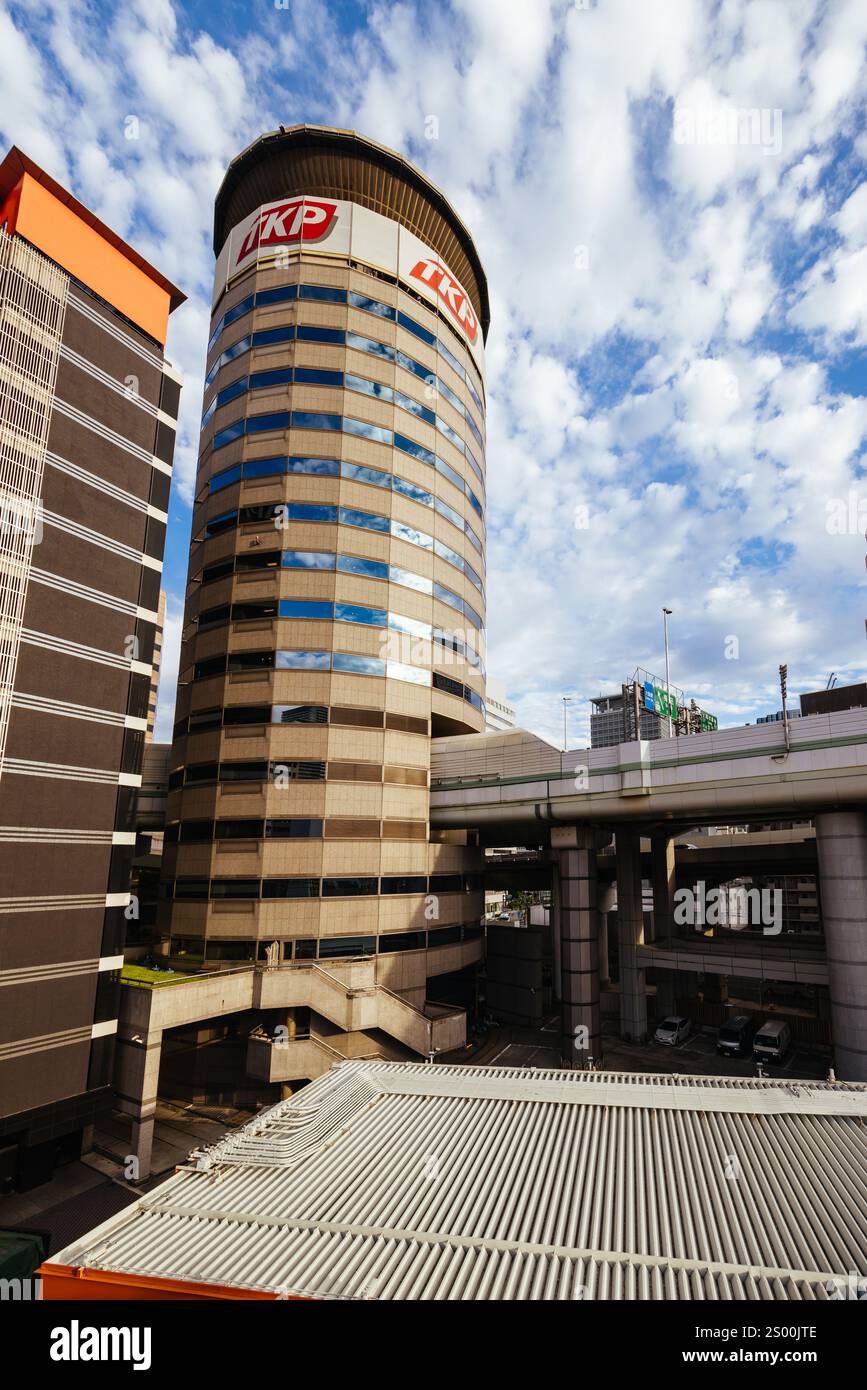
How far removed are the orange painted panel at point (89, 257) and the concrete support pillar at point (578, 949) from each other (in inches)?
1549

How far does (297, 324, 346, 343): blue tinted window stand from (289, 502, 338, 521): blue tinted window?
12.4 meters

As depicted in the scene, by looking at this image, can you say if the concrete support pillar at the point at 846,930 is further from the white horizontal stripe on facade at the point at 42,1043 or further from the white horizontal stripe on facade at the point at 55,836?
the white horizontal stripe on facade at the point at 42,1043

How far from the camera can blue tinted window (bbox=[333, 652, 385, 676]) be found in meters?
43.7

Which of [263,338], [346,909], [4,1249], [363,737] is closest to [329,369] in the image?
[263,338]

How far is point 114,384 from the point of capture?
33.5 meters

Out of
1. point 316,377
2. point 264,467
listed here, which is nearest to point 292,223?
point 316,377

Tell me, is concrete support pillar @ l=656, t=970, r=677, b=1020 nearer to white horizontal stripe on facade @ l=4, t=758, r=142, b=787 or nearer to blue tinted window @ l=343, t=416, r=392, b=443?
white horizontal stripe on facade @ l=4, t=758, r=142, b=787

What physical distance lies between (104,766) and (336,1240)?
24470 millimetres

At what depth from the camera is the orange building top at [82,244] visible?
29.7 metres

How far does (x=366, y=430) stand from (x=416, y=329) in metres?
10.9

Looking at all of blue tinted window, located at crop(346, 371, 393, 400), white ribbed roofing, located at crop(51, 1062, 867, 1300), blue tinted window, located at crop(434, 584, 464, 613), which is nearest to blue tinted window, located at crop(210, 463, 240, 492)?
blue tinted window, located at crop(346, 371, 393, 400)

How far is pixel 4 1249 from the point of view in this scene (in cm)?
1942

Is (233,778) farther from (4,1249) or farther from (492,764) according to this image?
(4,1249)

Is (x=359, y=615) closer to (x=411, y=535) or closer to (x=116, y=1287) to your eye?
(x=411, y=535)
